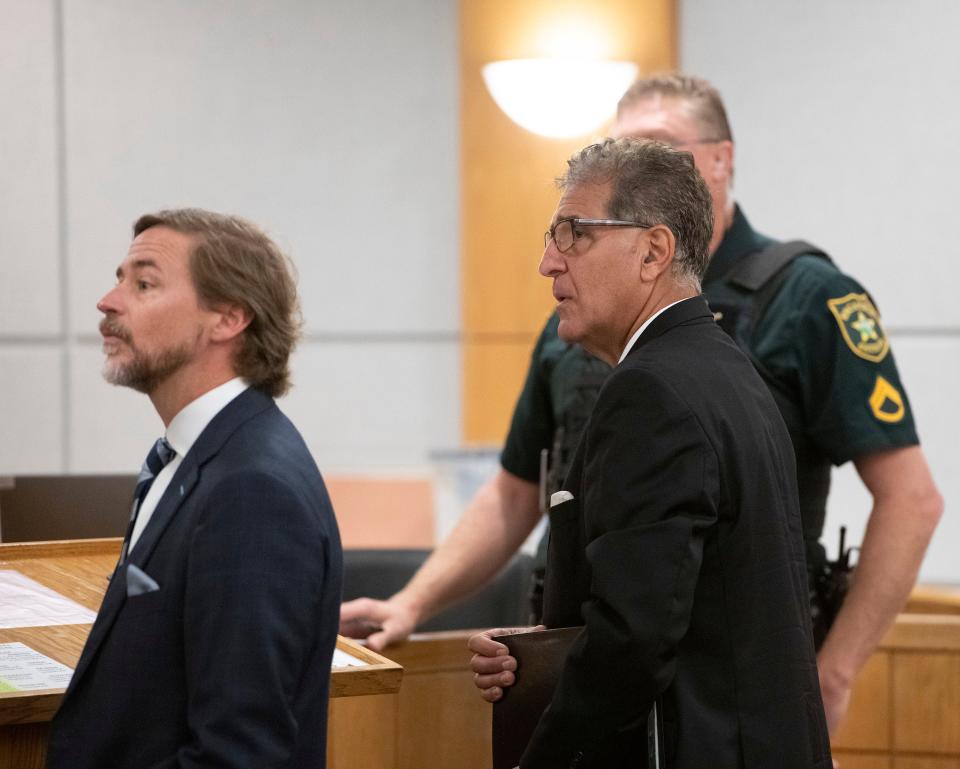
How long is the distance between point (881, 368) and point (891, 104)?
1.93 m

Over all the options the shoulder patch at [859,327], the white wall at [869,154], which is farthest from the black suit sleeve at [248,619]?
the white wall at [869,154]

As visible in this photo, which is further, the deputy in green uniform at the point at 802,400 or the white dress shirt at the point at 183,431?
the deputy in green uniform at the point at 802,400

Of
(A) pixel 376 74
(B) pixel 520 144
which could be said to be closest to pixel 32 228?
(A) pixel 376 74

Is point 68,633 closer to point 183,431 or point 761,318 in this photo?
point 183,431

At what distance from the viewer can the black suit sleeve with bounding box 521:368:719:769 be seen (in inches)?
43.9

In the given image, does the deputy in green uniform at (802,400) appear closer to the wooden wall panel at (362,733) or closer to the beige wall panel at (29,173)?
the wooden wall panel at (362,733)

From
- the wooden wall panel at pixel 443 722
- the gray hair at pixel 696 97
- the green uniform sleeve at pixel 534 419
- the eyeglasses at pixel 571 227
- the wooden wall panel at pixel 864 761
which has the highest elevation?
the gray hair at pixel 696 97

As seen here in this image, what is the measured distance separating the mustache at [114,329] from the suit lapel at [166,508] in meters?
0.12

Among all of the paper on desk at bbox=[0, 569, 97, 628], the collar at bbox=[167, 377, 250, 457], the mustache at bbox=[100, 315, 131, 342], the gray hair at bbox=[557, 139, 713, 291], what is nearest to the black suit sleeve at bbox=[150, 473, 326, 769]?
the collar at bbox=[167, 377, 250, 457]

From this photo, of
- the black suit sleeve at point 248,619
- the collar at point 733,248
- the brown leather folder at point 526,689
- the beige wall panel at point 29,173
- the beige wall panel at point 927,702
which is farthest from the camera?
the beige wall panel at point 29,173

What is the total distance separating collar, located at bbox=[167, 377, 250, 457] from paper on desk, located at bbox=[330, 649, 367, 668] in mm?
252

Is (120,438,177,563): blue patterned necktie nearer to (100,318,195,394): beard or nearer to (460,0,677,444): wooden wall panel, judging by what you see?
(100,318,195,394): beard

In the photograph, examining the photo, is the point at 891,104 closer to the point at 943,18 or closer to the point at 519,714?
the point at 943,18

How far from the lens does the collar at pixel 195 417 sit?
1.20m
